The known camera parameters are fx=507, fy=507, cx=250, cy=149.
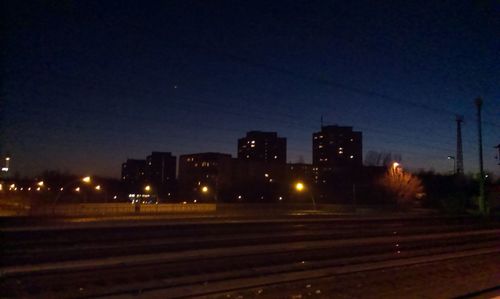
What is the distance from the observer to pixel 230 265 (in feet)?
55.9

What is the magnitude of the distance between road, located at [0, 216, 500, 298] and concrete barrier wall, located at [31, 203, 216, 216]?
26.4 metres

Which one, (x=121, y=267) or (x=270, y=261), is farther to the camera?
(x=270, y=261)

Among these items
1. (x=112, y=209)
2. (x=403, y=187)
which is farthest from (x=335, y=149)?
(x=112, y=209)

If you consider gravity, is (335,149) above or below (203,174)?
above

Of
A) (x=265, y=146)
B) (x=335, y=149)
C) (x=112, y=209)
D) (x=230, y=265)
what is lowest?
(x=230, y=265)

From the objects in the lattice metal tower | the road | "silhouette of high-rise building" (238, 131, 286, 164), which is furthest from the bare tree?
"silhouette of high-rise building" (238, 131, 286, 164)

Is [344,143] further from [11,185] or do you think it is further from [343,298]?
[343,298]

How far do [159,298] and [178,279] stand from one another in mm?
2549

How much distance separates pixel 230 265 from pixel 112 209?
42.9m

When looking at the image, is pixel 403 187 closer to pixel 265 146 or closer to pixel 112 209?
pixel 112 209

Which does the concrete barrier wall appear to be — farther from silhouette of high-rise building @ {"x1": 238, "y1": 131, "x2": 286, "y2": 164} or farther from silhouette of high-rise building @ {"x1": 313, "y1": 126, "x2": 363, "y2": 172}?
silhouette of high-rise building @ {"x1": 238, "y1": 131, "x2": 286, "y2": 164}

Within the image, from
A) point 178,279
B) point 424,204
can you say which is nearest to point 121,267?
point 178,279

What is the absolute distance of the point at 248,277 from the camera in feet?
A: 48.5

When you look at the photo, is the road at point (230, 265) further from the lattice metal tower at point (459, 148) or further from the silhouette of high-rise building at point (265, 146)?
the silhouette of high-rise building at point (265, 146)
